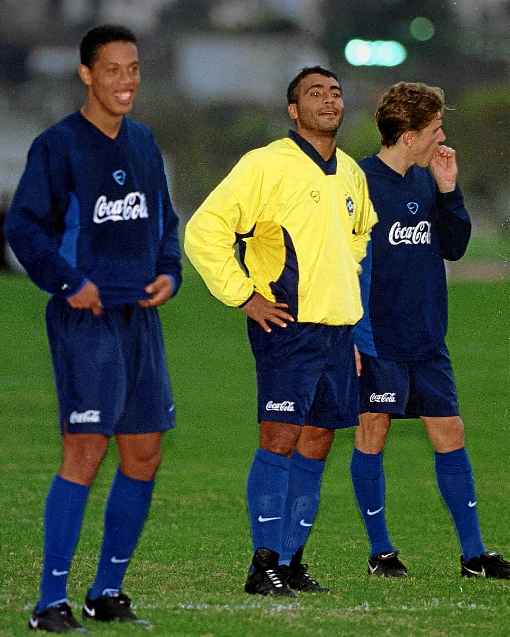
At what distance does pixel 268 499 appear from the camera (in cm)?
728

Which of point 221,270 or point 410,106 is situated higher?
point 410,106

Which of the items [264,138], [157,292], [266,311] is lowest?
[266,311]

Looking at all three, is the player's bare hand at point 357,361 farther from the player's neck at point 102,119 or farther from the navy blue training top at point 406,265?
the player's neck at point 102,119

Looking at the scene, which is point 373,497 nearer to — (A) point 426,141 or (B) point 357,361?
(B) point 357,361

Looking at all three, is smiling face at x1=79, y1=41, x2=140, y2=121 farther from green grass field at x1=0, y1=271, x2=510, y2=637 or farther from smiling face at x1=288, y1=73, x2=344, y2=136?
green grass field at x1=0, y1=271, x2=510, y2=637

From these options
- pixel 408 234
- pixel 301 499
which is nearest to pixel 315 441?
pixel 301 499

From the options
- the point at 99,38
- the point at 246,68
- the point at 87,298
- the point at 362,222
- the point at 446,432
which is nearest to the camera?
the point at 87,298

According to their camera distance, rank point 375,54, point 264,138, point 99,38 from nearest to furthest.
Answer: point 99,38 < point 375,54 < point 264,138

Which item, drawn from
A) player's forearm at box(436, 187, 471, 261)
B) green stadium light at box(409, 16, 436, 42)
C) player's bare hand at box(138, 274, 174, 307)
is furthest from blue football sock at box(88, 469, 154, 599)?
green stadium light at box(409, 16, 436, 42)

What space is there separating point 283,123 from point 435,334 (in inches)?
1903

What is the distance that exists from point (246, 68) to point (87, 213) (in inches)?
1937

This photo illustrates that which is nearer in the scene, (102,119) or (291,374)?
(102,119)

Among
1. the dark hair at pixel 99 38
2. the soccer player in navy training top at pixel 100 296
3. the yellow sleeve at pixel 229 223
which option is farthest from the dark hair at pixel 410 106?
the dark hair at pixel 99 38

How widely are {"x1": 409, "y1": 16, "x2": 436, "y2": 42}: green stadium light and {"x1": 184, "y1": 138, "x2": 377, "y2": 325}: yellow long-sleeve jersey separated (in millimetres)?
52536
